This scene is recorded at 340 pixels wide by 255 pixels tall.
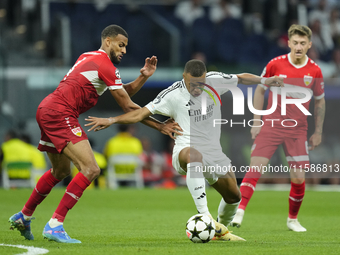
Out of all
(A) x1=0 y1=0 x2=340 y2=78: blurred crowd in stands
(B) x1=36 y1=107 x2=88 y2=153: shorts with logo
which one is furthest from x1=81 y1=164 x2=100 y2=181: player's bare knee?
(A) x1=0 y1=0 x2=340 y2=78: blurred crowd in stands

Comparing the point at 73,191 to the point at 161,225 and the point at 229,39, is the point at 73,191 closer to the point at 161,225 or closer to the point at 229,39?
the point at 161,225

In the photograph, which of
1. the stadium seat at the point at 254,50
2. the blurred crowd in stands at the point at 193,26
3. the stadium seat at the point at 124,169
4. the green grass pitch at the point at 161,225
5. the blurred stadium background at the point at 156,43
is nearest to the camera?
the green grass pitch at the point at 161,225

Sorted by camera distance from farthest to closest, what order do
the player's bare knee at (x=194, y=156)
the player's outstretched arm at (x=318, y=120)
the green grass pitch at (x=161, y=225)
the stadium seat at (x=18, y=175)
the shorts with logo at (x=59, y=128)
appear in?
the stadium seat at (x=18, y=175) → the player's outstretched arm at (x=318, y=120) → the player's bare knee at (x=194, y=156) → the shorts with logo at (x=59, y=128) → the green grass pitch at (x=161, y=225)

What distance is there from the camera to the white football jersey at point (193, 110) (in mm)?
6074

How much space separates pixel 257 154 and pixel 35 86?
10061 mm

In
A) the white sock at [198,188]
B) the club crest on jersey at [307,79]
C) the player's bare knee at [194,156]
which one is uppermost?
the club crest on jersey at [307,79]

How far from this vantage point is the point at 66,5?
18516mm

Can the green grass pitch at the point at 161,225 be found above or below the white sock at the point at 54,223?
below

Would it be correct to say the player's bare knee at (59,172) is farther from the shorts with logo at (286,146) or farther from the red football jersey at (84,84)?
the shorts with logo at (286,146)

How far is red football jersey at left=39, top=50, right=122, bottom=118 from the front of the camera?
573cm

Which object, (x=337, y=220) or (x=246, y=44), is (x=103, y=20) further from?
(x=337, y=220)

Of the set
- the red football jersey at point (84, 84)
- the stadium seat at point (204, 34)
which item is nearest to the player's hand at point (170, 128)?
the red football jersey at point (84, 84)

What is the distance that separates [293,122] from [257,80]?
42.0 inches

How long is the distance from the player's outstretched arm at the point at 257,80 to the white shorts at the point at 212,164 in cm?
91
